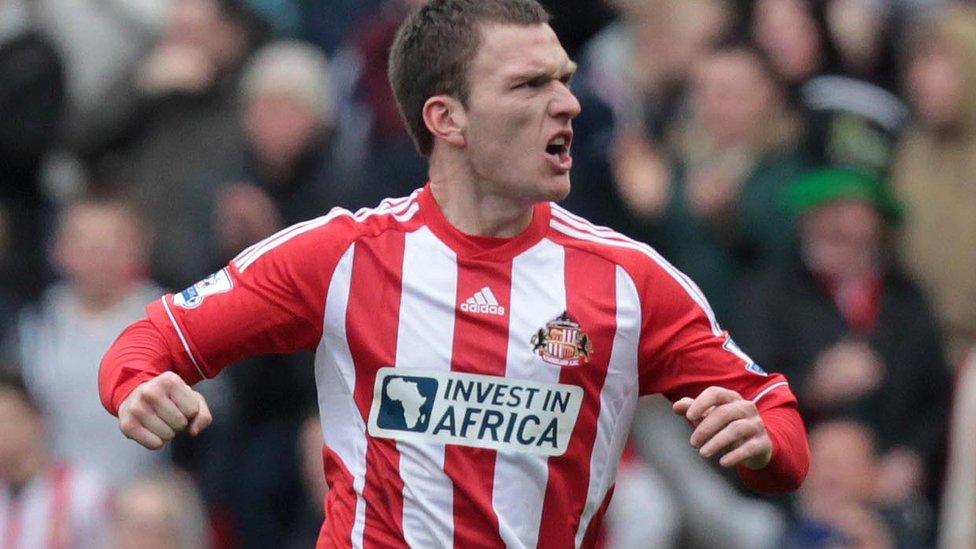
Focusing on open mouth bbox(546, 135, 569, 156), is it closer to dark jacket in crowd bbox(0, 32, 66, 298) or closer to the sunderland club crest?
the sunderland club crest

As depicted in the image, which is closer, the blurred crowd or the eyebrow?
the eyebrow

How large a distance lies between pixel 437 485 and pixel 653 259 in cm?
77

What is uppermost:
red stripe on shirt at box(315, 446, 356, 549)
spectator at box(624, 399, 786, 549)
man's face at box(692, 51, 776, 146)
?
man's face at box(692, 51, 776, 146)

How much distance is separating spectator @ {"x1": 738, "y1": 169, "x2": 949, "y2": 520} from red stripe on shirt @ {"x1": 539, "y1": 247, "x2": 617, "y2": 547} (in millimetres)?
3464

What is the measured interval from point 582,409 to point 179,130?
5.22m

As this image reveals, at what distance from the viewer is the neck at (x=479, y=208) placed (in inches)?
214

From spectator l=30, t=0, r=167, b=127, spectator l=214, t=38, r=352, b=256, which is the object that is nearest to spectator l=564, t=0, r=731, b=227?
spectator l=214, t=38, r=352, b=256

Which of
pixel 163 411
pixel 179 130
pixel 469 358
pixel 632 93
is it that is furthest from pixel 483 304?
pixel 632 93

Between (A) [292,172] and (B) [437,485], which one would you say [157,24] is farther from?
(B) [437,485]

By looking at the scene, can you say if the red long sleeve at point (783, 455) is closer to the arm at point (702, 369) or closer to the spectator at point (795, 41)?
the arm at point (702, 369)

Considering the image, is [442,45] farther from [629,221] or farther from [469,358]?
[629,221]

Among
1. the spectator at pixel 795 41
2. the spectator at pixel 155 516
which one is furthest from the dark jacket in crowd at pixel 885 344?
the spectator at pixel 155 516

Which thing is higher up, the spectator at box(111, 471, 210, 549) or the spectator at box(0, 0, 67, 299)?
the spectator at box(0, 0, 67, 299)

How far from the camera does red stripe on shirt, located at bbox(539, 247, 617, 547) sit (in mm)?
5281
